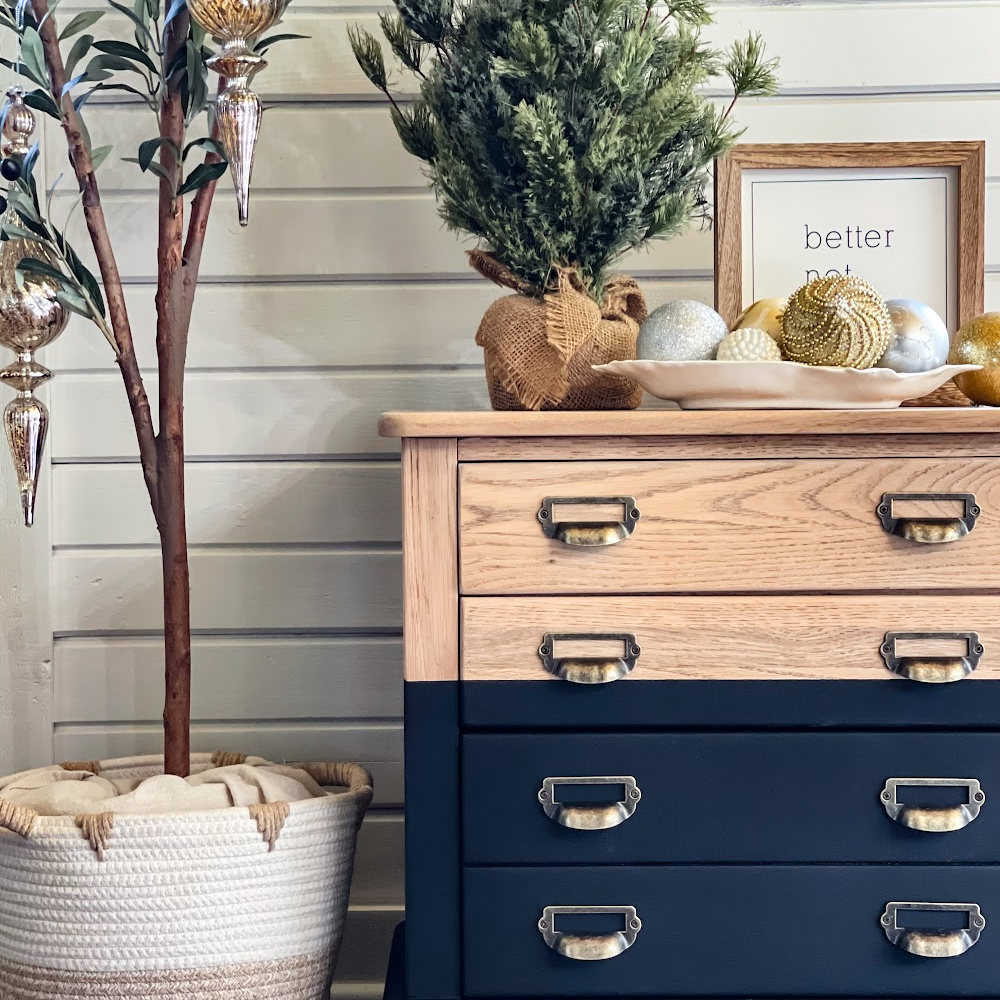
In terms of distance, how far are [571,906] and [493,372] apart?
22.6 inches

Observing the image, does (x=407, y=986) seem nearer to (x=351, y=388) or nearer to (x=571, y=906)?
(x=571, y=906)

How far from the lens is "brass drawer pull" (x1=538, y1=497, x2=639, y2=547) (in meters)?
1.01

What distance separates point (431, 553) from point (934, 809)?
558 millimetres

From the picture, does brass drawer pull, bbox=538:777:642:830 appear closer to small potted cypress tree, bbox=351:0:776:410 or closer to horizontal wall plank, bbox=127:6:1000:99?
small potted cypress tree, bbox=351:0:776:410

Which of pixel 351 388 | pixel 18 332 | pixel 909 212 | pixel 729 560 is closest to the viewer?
pixel 729 560

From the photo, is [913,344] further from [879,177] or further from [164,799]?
[164,799]

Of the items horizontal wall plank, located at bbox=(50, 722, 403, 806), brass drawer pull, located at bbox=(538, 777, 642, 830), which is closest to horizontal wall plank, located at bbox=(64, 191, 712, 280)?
horizontal wall plank, located at bbox=(50, 722, 403, 806)

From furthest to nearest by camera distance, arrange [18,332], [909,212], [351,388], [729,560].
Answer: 1. [351,388]
2. [909,212]
3. [18,332]
4. [729,560]

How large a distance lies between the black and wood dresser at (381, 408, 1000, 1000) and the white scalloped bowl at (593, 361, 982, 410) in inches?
1.8

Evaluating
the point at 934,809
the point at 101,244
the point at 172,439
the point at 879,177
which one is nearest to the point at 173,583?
the point at 172,439

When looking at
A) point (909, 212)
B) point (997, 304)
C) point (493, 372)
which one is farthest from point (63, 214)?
point (997, 304)

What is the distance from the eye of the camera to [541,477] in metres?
1.02

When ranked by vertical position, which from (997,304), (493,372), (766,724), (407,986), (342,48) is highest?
(342,48)

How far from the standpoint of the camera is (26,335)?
114cm
